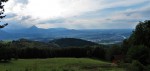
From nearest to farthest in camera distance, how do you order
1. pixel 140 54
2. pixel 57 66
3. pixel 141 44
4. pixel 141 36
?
pixel 140 54, pixel 141 44, pixel 57 66, pixel 141 36

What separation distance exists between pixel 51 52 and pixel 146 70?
85816 millimetres

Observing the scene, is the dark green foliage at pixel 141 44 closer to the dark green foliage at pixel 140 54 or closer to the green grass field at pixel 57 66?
the dark green foliage at pixel 140 54

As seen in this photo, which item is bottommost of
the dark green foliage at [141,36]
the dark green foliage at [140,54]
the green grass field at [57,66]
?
the green grass field at [57,66]

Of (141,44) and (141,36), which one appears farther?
(141,36)

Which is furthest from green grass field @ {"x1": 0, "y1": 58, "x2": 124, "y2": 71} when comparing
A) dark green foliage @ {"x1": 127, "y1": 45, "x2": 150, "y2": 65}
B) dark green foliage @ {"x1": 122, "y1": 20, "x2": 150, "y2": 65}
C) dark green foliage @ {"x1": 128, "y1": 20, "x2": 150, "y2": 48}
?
dark green foliage @ {"x1": 128, "y1": 20, "x2": 150, "y2": 48}

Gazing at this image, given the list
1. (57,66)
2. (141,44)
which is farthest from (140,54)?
(57,66)

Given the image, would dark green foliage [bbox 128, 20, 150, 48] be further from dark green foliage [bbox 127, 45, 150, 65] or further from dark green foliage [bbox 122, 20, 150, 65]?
dark green foliage [bbox 127, 45, 150, 65]

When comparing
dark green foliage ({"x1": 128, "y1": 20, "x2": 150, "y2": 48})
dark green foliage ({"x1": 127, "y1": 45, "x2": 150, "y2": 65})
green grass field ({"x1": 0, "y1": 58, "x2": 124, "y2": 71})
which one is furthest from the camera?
dark green foliage ({"x1": 128, "y1": 20, "x2": 150, "y2": 48})

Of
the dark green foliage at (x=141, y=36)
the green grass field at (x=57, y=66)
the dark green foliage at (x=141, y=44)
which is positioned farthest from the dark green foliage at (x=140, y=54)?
the dark green foliage at (x=141, y=36)

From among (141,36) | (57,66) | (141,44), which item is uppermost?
(141,36)

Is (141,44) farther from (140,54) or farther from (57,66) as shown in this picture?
(57,66)

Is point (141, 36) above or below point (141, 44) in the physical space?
above

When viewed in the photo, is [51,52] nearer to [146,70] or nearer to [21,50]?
[21,50]

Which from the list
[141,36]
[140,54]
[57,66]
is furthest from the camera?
[141,36]
